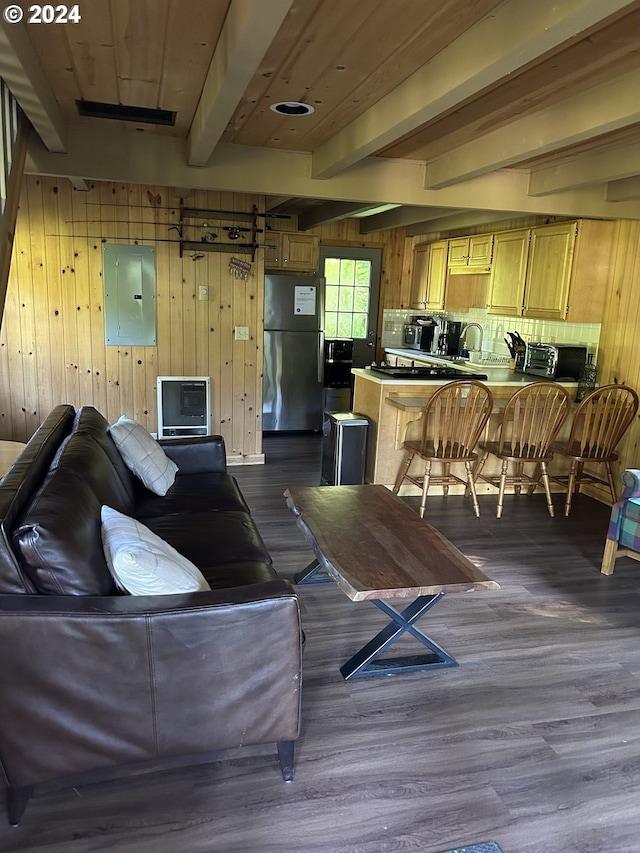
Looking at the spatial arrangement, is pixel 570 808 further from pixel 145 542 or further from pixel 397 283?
pixel 397 283

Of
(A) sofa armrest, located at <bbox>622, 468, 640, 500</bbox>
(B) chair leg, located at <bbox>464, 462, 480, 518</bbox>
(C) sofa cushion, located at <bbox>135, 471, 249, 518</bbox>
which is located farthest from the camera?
(B) chair leg, located at <bbox>464, 462, 480, 518</bbox>

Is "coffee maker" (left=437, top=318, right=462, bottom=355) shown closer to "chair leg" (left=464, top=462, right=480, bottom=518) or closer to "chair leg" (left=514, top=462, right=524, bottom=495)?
"chair leg" (left=514, top=462, right=524, bottom=495)

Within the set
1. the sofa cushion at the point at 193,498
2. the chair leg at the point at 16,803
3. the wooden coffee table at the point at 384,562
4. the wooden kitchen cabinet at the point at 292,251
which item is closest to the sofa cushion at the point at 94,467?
the sofa cushion at the point at 193,498

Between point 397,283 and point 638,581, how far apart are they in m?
5.07

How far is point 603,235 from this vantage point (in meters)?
4.77

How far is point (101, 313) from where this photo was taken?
5.10 meters

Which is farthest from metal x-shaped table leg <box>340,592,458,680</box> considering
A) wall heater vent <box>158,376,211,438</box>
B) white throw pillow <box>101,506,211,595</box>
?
wall heater vent <box>158,376,211,438</box>

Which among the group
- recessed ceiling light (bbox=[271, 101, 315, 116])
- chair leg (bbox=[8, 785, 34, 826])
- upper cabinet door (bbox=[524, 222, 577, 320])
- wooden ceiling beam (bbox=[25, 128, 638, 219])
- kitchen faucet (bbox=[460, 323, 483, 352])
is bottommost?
chair leg (bbox=[8, 785, 34, 826])

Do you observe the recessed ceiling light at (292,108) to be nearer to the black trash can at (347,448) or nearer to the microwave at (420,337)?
the black trash can at (347,448)

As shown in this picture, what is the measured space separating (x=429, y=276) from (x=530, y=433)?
331 centimetres

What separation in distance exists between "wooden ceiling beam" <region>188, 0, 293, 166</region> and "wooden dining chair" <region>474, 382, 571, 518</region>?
2709mm

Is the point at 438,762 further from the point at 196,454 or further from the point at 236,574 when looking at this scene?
the point at 196,454

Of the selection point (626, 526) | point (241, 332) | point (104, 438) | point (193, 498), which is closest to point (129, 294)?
point (241, 332)

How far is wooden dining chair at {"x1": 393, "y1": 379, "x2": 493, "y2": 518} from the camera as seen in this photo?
4.36 m
